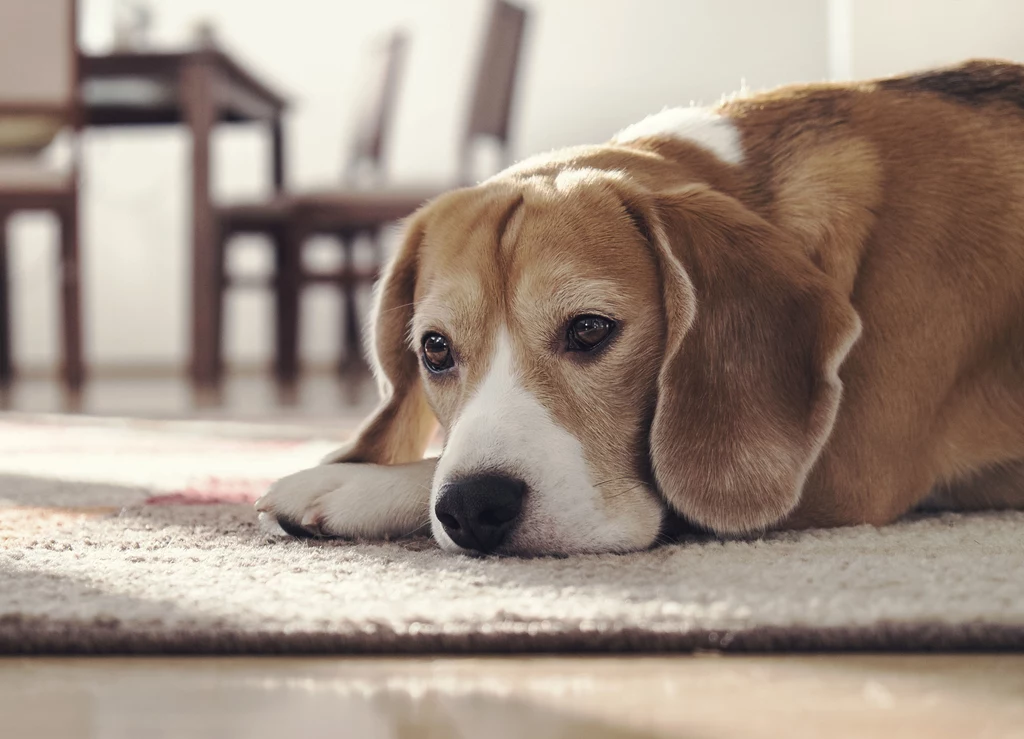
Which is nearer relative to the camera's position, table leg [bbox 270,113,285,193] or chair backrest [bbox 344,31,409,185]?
table leg [bbox 270,113,285,193]

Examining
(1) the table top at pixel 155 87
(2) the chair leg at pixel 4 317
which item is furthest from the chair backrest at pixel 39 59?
(2) the chair leg at pixel 4 317

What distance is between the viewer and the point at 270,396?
222 inches

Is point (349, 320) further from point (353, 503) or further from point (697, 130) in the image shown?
point (353, 503)

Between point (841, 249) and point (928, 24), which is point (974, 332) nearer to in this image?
point (841, 249)

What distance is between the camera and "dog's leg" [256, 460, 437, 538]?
1583 mm

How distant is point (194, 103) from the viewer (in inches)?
215

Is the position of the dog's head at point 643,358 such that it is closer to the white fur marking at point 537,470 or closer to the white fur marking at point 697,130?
the white fur marking at point 537,470

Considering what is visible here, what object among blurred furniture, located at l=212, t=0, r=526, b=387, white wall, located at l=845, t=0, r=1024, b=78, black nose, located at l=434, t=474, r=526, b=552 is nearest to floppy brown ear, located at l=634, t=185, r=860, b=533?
black nose, located at l=434, t=474, r=526, b=552

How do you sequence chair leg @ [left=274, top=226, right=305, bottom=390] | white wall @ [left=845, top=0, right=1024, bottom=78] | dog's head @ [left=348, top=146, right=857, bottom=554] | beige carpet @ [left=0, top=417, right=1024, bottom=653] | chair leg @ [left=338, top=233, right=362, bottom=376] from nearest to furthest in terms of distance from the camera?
beige carpet @ [left=0, top=417, right=1024, bottom=653] < dog's head @ [left=348, top=146, right=857, bottom=554] < white wall @ [left=845, top=0, right=1024, bottom=78] < chair leg @ [left=274, top=226, right=305, bottom=390] < chair leg @ [left=338, top=233, right=362, bottom=376]

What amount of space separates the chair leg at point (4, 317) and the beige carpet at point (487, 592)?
541 cm

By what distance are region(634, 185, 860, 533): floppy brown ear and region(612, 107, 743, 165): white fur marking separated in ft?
1.01

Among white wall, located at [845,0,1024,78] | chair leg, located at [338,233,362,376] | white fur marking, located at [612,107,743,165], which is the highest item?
white wall, located at [845,0,1024,78]

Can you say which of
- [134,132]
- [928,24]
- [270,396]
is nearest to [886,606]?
[928,24]

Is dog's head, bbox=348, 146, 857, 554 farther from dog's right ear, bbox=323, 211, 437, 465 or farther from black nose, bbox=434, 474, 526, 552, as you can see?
dog's right ear, bbox=323, 211, 437, 465
